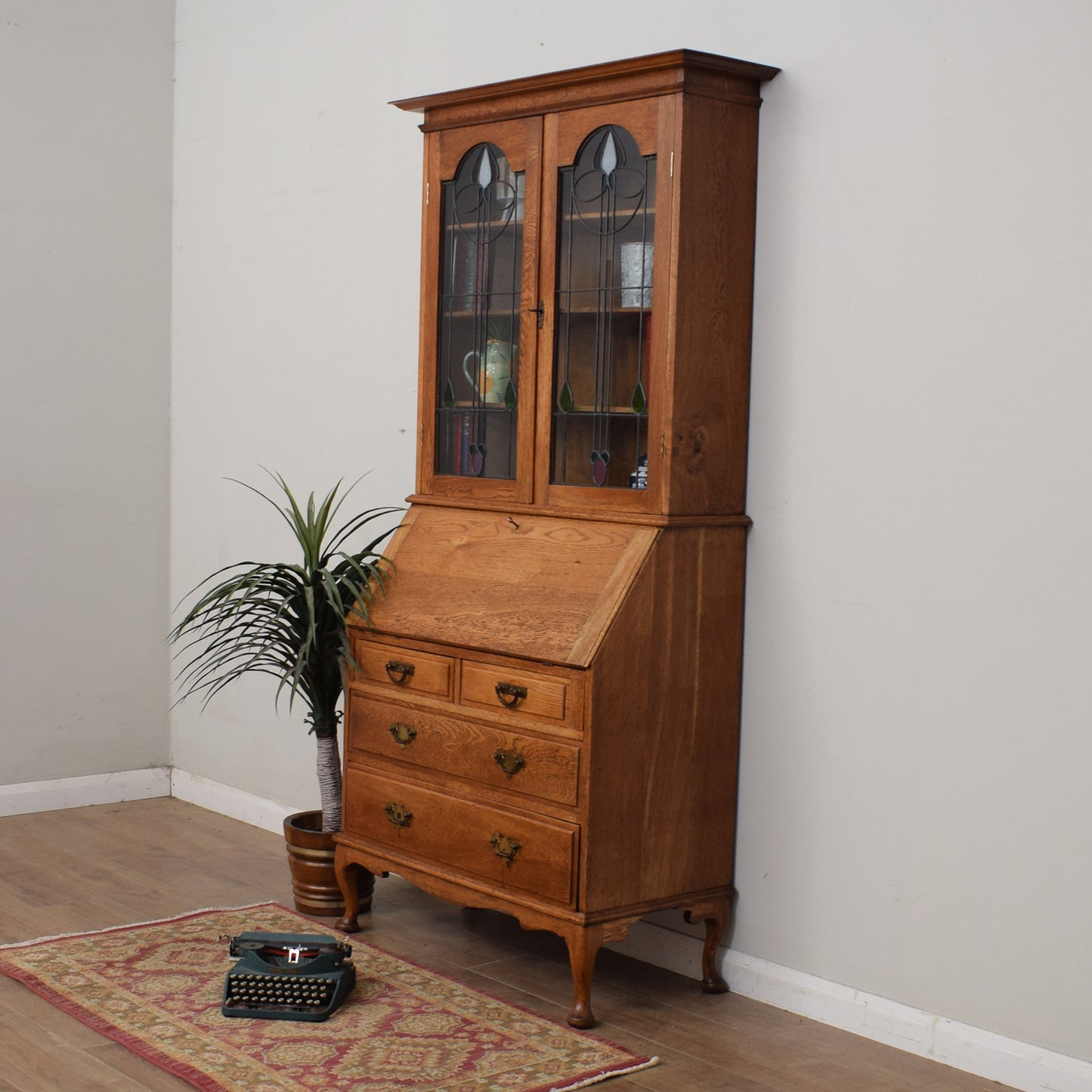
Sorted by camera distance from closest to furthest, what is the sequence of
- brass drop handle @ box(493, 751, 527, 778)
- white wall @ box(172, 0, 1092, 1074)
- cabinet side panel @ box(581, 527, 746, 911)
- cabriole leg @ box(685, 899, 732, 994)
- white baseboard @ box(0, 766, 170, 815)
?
1. white wall @ box(172, 0, 1092, 1074)
2. cabinet side panel @ box(581, 527, 746, 911)
3. brass drop handle @ box(493, 751, 527, 778)
4. cabriole leg @ box(685, 899, 732, 994)
5. white baseboard @ box(0, 766, 170, 815)

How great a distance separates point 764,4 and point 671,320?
77cm

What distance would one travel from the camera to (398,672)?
3391mm

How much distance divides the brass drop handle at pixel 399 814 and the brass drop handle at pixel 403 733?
0.15 m

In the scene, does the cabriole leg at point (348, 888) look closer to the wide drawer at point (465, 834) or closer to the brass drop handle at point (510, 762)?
the wide drawer at point (465, 834)

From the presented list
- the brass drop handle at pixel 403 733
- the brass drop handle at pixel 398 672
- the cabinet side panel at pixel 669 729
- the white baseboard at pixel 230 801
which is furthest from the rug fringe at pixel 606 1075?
the white baseboard at pixel 230 801

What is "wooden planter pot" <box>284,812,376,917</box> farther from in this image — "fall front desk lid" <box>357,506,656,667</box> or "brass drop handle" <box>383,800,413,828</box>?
A: "fall front desk lid" <box>357,506,656,667</box>

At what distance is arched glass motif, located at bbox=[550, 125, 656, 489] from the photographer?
3.10 m

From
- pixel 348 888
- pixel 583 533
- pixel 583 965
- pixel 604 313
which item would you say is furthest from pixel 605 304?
pixel 348 888

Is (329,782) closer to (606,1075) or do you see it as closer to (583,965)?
(583,965)

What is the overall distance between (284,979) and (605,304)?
1.59 m

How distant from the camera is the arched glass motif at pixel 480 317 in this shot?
3.35 m

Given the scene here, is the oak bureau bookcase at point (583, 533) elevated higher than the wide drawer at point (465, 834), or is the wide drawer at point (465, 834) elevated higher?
the oak bureau bookcase at point (583, 533)

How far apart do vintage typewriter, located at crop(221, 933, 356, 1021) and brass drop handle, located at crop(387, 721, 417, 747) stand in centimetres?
50

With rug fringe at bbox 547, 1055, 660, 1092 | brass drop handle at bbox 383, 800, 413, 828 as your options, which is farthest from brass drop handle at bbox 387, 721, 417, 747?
rug fringe at bbox 547, 1055, 660, 1092
